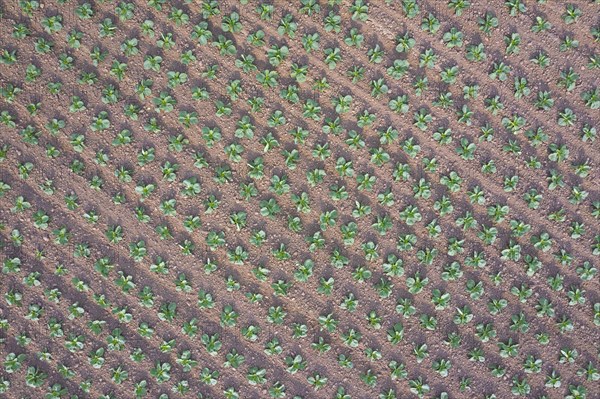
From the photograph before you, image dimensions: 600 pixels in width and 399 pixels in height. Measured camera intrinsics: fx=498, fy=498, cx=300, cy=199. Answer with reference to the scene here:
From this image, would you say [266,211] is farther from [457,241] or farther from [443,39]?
[443,39]

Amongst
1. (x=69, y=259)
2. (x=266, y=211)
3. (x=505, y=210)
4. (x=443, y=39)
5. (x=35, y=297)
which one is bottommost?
(x=35, y=297)

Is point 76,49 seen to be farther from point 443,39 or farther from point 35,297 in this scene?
point 443,39

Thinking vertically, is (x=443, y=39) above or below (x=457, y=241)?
above

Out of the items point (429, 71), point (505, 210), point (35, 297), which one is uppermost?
point (429, 71)

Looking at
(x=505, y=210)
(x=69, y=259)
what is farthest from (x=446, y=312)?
(x=69, y=259)

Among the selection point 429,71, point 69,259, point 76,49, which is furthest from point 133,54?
point 429,71

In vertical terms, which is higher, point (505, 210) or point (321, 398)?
point (505, 210)
